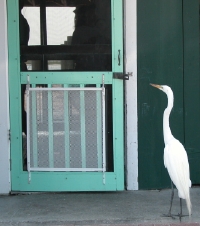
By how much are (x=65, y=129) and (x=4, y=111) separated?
783 mm

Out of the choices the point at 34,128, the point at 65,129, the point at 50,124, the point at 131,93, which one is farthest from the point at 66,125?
the point at 131,93

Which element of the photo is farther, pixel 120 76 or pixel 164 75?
pixel 164 75

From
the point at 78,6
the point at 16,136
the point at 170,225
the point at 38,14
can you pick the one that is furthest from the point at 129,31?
the point at 170,225

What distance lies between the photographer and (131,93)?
6805mm

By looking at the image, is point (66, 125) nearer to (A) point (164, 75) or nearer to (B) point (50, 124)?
(B) point (50, 124)

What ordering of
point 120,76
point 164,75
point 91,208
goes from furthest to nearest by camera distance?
point 164,75 → point 120,76 → point 91,208

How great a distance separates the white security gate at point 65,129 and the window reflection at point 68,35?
312 millimetres

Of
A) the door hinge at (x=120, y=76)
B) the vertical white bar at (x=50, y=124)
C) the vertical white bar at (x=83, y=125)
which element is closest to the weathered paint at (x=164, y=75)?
the door hinge at (x=120, y=76)

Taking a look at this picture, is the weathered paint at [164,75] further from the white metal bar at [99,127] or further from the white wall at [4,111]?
the white wall at [4,111]

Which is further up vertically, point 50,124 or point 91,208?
point 50,124

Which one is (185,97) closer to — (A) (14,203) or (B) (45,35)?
(B) (45,35)

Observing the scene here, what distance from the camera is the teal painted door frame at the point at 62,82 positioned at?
6711mm

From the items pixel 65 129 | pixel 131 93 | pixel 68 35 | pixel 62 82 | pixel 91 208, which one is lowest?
pixel 91 208

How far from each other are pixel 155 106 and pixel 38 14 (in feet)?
6.09
